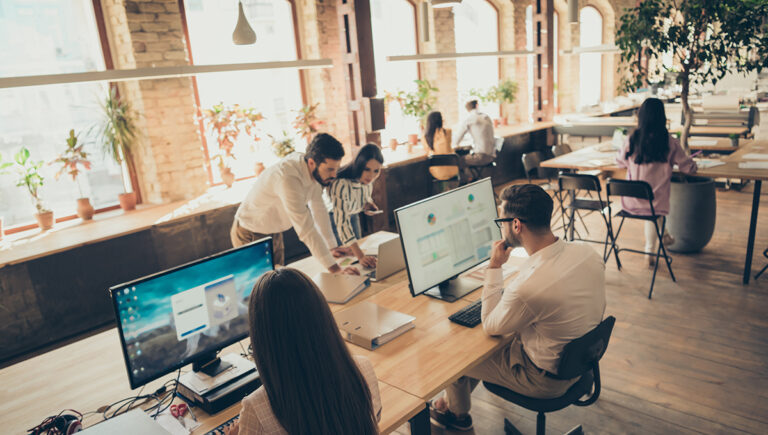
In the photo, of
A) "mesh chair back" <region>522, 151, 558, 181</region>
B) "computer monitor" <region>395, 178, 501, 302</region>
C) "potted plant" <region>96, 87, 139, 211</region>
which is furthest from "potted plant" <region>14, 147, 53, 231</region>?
"mesh chair back" <region>522, 151, 558, 181</region>

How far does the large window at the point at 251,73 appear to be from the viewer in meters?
6.09

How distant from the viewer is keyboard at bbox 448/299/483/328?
94.0 inches

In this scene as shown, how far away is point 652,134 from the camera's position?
4.38 metres

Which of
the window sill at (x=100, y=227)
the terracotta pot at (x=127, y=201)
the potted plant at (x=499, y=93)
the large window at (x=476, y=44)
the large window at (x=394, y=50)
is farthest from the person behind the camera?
the large window at (x=476, y=44)

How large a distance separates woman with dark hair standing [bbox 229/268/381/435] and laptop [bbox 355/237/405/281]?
1514mm

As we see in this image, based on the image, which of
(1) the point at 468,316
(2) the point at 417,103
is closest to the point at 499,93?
(2) the point at 417,103

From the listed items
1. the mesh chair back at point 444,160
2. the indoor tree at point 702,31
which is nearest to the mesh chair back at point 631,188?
the indoor tree at point 702,31

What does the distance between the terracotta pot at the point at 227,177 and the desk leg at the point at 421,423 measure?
458cm

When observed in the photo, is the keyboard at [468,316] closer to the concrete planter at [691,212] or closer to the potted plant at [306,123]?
the concrete planter at [691,212]

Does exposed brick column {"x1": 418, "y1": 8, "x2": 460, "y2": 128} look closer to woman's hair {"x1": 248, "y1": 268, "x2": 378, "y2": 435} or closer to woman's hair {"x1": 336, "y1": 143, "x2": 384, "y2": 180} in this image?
woman's hair {"x1": 336, "y1": 143, "x2": 384, "y2": 180}

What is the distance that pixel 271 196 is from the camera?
135 inches

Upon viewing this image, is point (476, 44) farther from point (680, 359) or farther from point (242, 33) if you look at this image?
point (680, 359)

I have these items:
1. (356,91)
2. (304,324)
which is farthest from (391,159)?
(304,324)

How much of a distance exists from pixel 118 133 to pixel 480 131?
4.31 m
